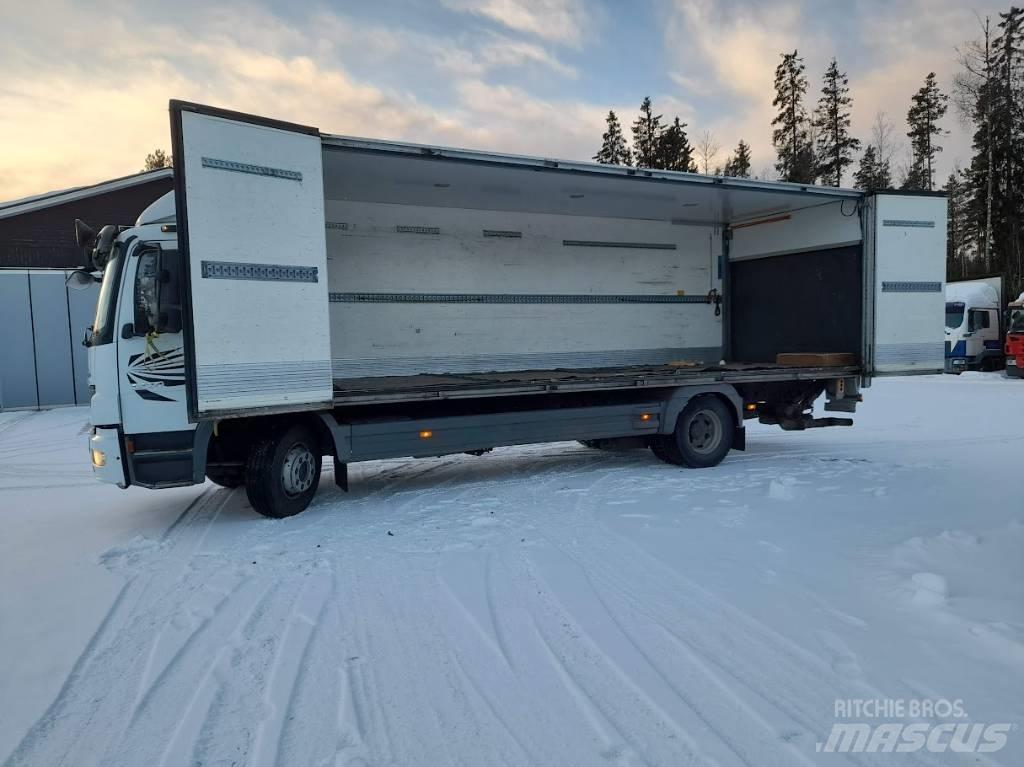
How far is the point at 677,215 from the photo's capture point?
35.5 ft

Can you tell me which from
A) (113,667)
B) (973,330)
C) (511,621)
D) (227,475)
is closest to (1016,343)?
(973,330)

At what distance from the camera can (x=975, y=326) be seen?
24.1 metres

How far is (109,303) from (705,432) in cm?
683

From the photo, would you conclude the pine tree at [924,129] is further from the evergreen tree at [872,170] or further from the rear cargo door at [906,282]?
the rear cargo door at [906,282]

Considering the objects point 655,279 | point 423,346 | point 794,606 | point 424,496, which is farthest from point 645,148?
point 794,606

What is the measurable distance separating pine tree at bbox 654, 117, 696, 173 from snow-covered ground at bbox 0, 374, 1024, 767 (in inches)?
1311

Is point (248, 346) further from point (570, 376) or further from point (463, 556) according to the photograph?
point (570, 376)

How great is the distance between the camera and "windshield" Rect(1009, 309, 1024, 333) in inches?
893

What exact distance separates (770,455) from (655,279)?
326 cm

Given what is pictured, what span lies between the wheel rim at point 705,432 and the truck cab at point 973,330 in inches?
742

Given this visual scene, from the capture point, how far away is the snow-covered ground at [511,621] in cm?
303

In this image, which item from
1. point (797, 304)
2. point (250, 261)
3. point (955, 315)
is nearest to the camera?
point (250, 261)

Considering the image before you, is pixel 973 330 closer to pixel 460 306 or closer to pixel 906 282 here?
pixel 906 282

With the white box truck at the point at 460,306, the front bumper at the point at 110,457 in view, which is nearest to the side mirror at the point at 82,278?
the white box truck at the point at 460,306
